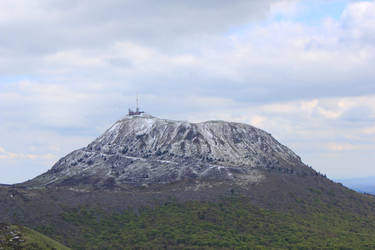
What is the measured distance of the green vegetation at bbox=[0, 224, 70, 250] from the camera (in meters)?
145

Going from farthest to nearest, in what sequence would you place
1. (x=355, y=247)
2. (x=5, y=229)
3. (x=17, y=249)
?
1. (x=355, y=247)
2. (x=5, y=229)
3. (x=17, y=249)

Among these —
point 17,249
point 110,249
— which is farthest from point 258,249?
point 17,249

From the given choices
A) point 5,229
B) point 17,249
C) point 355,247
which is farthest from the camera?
point 355,247

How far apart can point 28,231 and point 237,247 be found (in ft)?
259

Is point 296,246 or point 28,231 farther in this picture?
point 296,246

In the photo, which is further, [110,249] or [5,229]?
[110,249]

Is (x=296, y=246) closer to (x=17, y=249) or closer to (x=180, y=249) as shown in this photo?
(x=180, y=249)

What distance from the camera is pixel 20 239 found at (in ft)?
495

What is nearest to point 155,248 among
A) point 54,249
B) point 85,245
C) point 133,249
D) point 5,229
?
point 133,249

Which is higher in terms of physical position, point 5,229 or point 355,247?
point 5,229

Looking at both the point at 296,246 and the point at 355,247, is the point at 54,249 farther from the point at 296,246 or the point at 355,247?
the point at 355,247

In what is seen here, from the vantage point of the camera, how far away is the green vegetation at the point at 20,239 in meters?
145

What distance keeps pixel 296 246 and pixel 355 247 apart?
21547 millimetres

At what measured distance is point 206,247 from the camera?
650ft
